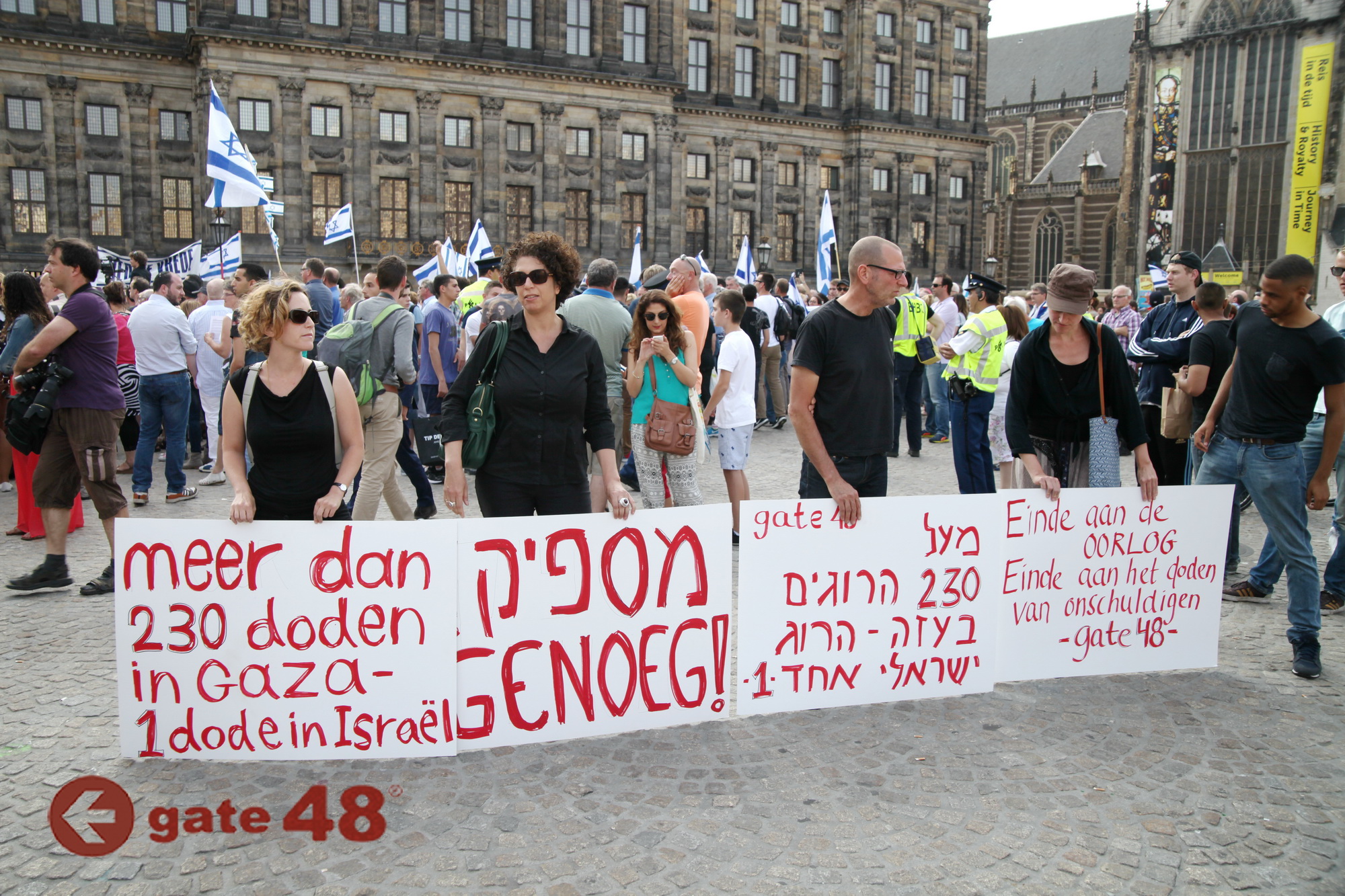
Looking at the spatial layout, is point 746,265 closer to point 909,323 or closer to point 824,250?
point 824,250

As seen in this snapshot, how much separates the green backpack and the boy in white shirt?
99.4 inches

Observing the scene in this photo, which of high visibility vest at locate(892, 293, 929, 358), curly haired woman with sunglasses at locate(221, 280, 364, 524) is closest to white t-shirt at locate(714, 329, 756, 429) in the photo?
curly haired woman with sunglasses at locate(221, 280, 364, 524)

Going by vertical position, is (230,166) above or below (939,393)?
above

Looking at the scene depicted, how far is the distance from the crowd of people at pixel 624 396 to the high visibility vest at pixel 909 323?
117 inches

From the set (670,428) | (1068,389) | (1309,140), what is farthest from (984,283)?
(1309,140)

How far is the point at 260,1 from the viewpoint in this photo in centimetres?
3266

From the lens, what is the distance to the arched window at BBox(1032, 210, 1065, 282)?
65.2m

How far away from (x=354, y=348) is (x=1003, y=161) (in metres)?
79.2

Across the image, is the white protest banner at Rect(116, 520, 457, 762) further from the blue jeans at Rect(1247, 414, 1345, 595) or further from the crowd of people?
the blue jeans at Rect(1247, 414, 1345, 595)

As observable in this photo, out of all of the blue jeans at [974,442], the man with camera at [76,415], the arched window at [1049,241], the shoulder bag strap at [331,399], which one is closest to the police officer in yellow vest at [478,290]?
the man with camera at [76,415]

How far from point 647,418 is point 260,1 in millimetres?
33558

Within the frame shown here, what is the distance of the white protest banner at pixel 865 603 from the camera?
13.9ft

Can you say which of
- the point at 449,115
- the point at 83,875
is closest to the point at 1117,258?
the point at 449,115

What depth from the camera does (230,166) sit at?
14.1m
